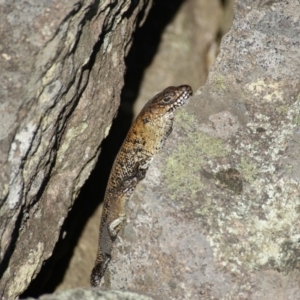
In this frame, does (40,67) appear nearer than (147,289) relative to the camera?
Yes

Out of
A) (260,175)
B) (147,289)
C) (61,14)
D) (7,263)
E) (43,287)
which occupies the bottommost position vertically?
(43,287)

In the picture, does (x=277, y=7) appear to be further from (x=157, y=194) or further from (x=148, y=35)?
(x=148, y=35)

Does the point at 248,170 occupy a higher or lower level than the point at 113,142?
higher

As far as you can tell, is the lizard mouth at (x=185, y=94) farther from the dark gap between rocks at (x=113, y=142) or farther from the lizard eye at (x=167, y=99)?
the dark gap between rocks at (x=113, y=142)

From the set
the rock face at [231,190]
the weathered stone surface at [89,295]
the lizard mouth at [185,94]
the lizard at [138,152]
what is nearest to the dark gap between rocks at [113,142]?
the lizard at [138,152]

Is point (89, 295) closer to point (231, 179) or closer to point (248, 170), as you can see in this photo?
point (231, 179)

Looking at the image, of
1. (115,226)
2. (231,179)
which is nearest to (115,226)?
(115,226)

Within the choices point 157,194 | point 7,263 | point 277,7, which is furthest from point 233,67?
point 7,263
